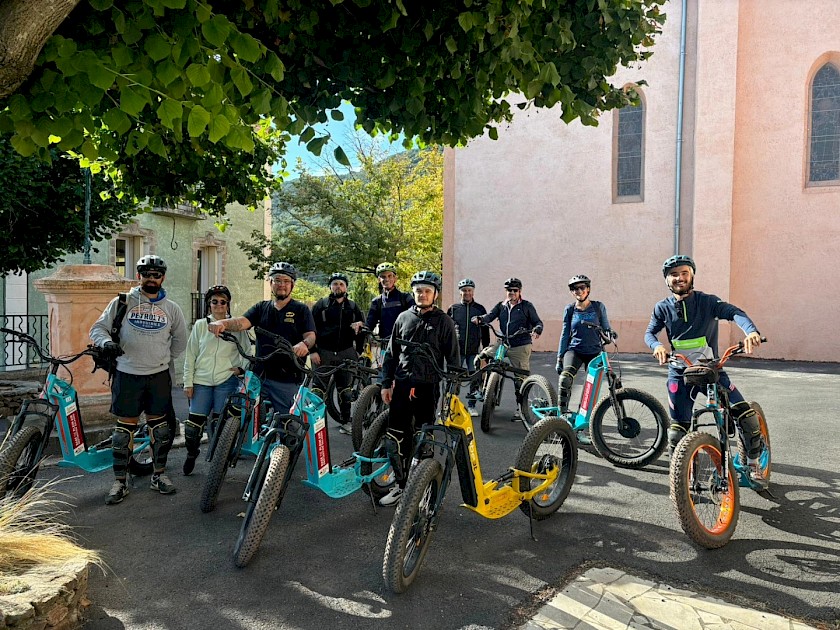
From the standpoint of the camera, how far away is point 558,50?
469 cm

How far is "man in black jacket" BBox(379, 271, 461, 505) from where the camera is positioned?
484 centimetres

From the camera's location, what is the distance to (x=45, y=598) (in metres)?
2.96

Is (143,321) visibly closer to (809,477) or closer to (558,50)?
(558,50)

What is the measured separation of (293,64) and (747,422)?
4.17 metres

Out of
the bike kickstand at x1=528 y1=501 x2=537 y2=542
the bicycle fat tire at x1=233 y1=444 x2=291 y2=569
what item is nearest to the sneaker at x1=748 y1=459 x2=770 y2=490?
the bike kickstand at x1=528 y1=501 x2=537 y2=542

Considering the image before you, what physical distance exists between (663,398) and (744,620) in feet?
23.9

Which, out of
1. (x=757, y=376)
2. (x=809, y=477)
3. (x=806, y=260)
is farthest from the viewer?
(x=806, y=260)

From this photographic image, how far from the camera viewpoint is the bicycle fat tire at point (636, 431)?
6000 millimetres

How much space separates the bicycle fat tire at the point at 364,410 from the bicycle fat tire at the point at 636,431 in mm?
2114

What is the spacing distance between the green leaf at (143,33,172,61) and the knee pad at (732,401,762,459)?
436 centimetres

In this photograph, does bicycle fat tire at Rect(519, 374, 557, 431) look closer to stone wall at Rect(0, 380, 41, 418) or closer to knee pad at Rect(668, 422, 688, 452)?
knee pad at Rect(668, 422, 688, 452)

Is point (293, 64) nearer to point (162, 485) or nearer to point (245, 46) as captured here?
point (245, 46)

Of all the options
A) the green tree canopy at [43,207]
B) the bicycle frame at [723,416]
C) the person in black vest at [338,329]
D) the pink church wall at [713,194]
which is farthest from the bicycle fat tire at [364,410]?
the pink church wall at [713,194]

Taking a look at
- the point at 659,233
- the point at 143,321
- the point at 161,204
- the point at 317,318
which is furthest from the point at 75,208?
the point at 659,233
